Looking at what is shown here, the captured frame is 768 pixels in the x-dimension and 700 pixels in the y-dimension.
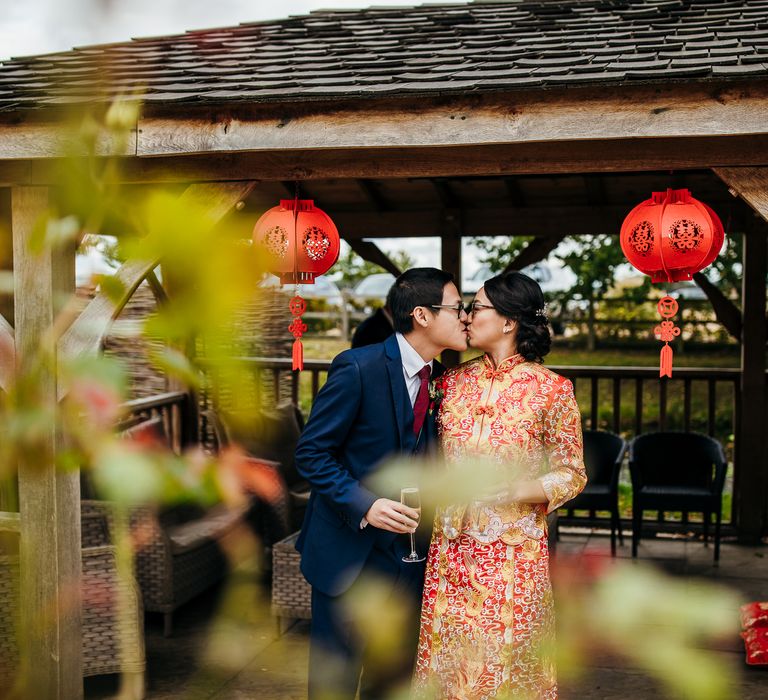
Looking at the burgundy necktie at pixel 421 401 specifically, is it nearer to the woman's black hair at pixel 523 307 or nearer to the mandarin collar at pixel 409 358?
the mandarin collar at pixel 409 358

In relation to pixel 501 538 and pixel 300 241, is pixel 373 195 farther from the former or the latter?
pixel 501 538

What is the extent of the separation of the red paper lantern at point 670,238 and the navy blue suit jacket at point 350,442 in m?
1.06

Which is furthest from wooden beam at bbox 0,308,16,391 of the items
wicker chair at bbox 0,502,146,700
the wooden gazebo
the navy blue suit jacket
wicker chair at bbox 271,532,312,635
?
wicker chair at bbox 271,532,312,635

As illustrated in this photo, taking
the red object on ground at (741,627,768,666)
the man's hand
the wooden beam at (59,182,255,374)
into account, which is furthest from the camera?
the red object on ground at (741,627,768,666)

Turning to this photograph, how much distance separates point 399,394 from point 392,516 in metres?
0.40

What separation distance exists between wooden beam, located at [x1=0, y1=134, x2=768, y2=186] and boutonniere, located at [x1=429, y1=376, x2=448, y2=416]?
0.98m

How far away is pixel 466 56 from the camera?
3385 mm

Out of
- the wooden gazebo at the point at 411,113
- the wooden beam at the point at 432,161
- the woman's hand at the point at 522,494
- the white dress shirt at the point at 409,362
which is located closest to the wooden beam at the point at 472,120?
the wooden gazebo at the point at 411,113

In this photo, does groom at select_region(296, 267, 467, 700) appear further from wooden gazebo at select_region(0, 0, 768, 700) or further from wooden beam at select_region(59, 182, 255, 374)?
wooden beam at select_region(59, 182, 255, 374)

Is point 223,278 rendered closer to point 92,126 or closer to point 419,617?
point 92,126

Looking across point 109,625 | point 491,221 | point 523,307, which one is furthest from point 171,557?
point 491,221

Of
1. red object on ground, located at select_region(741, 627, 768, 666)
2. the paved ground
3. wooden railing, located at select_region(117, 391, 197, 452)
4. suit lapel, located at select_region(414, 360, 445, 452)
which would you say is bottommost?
the paved ground

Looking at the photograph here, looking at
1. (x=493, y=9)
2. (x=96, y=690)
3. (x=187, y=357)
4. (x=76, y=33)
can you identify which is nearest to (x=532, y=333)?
(x=187, y=357)

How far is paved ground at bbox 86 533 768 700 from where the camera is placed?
3.82 meters
